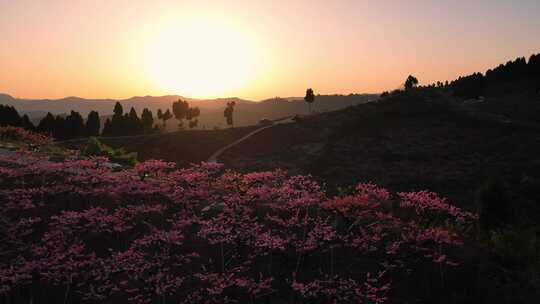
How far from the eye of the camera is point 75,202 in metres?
17.9

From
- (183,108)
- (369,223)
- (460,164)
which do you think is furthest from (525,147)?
(183,108)

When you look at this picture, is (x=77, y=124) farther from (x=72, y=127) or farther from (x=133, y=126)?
(x=133, y=126)

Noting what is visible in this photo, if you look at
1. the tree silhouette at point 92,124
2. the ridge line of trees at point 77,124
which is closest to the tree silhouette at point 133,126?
the ridge line of trees at point 77,124

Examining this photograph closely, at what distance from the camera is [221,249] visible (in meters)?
14.0

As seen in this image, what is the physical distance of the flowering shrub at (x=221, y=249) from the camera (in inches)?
478

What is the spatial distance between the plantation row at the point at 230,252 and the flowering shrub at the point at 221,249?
0.04 meters

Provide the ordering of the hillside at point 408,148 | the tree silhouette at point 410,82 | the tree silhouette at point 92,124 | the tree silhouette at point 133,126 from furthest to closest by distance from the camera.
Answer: the tree silhouette at point 410,82 < the tree silhouette at point 133,126 < the tree silhouette at point 92,124 < the hillside at point 408,148

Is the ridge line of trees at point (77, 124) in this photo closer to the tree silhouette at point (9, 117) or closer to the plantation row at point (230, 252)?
the tree silhouette at point (9, 117)

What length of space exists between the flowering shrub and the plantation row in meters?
0.04

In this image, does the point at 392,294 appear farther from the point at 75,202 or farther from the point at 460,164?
the point at 460,164

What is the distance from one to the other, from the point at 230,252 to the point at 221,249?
375 mm

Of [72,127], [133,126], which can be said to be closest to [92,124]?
[72,127]

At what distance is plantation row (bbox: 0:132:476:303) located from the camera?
12.1 m

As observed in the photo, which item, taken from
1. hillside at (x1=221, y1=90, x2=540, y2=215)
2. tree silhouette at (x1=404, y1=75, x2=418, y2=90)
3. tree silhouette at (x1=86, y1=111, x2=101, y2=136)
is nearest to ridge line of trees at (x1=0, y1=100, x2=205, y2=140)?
tree silhouette at (x1=86, y1=111, x2=101, y2=136)
